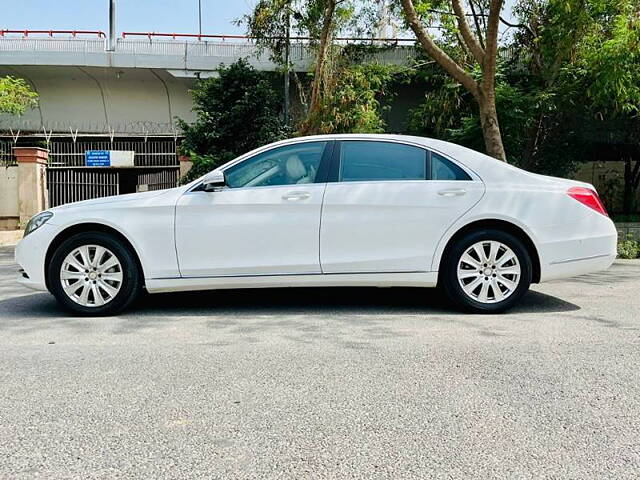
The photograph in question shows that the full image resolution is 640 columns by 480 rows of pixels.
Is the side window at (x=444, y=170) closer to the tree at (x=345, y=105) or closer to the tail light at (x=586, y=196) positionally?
the tail light at (x=586, y=196)

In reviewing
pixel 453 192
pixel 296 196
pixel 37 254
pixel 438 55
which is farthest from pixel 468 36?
pixel 37 254

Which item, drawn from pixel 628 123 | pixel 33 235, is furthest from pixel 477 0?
pixel 33 235

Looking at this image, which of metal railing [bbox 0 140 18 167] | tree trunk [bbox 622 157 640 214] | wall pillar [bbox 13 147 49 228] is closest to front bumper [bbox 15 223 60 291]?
wall pillar [bbox 13 147 49 228]

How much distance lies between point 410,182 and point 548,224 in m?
1.30

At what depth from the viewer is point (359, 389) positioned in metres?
3.57

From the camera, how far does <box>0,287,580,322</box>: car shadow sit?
18.9 ft

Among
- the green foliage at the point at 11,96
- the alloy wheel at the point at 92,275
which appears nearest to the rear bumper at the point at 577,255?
the alloy wheel at the point at 92,275

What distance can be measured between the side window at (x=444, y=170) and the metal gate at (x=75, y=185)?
16.3 metres

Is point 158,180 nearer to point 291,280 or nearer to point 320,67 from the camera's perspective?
point 320,67

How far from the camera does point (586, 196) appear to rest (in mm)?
5652

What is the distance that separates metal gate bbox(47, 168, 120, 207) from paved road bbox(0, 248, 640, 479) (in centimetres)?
1476

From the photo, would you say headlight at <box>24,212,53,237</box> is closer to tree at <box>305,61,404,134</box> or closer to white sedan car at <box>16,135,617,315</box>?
white sedan car at <box>16,135,617,315</box>

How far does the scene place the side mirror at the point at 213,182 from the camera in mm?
5492

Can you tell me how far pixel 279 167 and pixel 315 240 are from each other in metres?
0.78
